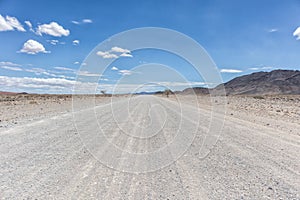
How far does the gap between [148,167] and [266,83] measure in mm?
148877

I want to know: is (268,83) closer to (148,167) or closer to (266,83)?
(266,83)

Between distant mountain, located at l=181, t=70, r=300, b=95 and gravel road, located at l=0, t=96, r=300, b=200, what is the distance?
97.3 meters

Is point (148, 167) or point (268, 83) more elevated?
point (268, 83)

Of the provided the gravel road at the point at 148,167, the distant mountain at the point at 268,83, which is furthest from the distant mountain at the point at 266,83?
the gravel road at the point at 148,167

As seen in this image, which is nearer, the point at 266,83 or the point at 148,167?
the point at 148,167

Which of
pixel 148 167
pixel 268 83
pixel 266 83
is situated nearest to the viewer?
pixel 148 167

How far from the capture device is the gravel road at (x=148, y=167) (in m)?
3.86

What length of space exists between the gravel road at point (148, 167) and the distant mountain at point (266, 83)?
97.3 metres

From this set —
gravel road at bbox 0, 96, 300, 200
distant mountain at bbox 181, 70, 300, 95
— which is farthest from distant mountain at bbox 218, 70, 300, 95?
gravel road at bbox 0, 96, 300, 200

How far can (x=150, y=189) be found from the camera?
3.96 meters

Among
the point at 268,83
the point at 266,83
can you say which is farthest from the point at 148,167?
the point at 266,83

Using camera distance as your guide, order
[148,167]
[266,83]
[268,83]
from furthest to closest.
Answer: [266,83], [268,83], [148,167]

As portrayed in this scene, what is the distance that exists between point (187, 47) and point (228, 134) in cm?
371

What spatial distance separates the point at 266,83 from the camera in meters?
138
